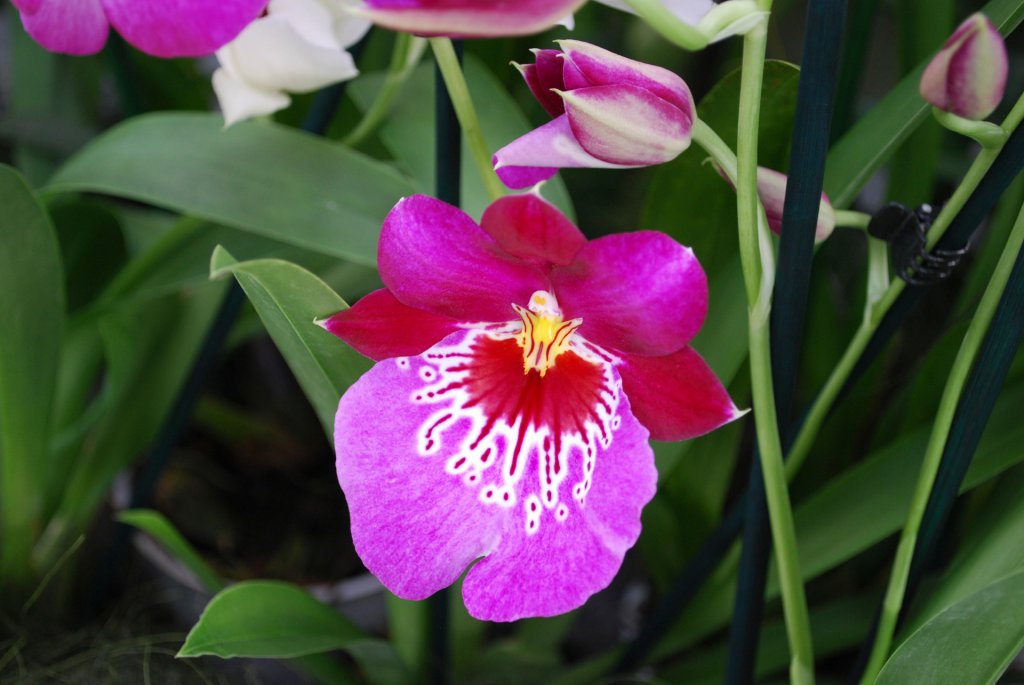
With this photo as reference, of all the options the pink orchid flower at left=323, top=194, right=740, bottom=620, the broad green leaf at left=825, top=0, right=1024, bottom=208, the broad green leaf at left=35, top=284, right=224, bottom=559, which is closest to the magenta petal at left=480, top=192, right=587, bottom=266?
the pink orchid flower at left=323, top=194, right=740, bottom=620

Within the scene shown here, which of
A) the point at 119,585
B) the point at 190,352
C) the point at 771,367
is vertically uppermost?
the point at 771,367

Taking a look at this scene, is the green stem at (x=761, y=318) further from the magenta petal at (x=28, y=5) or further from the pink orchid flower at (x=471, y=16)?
the magenta petal at (x=28, y=5)

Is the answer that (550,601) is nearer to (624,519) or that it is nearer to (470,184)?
(624,519)

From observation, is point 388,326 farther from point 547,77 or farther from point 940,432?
point 940,432

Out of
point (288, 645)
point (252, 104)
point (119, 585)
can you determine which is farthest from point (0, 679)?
point (252, 104)

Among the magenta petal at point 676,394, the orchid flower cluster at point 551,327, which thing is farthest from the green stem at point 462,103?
the magenta petal at point 676,394

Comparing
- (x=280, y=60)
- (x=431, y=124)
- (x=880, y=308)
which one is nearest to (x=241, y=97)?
(x=280, y=60)

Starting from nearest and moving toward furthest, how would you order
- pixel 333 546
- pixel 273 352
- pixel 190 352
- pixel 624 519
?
1. pixel 624 519
2. pixel 190 352
3. pixel 333 546
4. pixel 273 352
